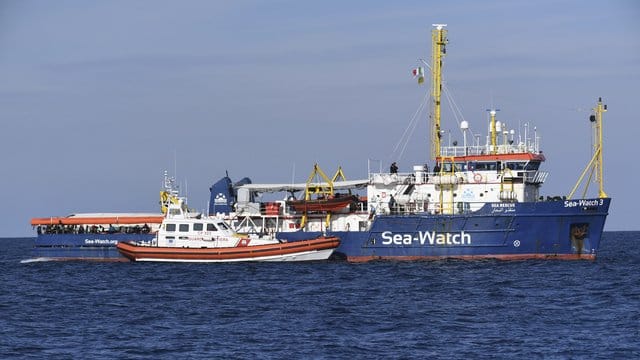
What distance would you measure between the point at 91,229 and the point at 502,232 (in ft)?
86.6

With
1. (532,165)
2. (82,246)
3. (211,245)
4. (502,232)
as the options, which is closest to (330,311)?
(502,232)

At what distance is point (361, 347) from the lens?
116ft

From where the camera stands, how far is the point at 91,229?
240 feet

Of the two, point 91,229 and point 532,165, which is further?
point 91,229

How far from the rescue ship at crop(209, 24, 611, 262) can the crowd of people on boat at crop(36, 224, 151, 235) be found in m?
6.09

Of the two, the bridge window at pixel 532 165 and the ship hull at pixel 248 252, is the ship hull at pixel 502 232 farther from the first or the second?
the bridge window at pixel 532 165

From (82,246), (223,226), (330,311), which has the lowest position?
(330,311)

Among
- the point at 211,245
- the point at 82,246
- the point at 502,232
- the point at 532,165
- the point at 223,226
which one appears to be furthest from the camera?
the point at 82,246

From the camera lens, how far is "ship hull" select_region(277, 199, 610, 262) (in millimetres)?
Answer: 62375

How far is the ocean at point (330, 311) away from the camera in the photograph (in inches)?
1398

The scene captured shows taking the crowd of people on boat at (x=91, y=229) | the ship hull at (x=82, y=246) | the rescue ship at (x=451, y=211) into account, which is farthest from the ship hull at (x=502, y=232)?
the ship hull at (x=82, y=246)

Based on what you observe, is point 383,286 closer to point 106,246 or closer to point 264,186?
point 264,186

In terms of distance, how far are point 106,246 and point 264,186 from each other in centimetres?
1046

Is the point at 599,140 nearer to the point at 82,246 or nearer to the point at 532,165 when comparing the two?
the point at 532,165
